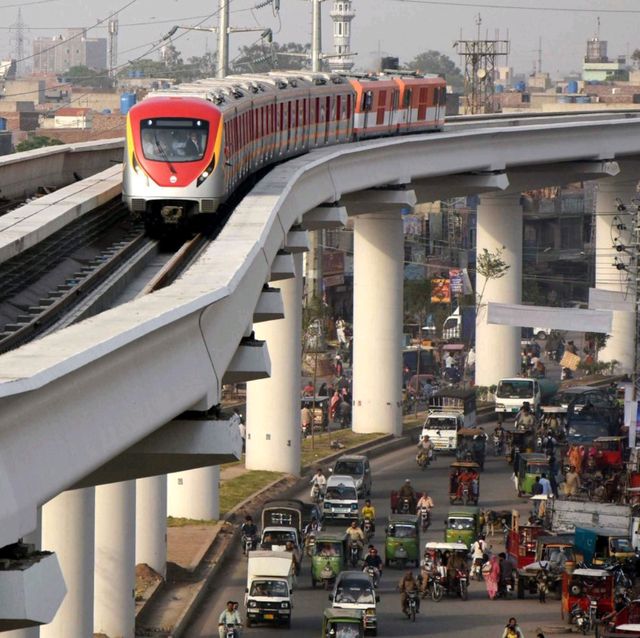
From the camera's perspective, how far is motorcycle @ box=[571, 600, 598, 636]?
1267 inches

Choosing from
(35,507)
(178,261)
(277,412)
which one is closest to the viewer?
(35,507)

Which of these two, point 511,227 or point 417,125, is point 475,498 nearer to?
point 417,125

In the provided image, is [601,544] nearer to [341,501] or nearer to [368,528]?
[368,528]

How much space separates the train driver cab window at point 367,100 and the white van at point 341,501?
12541 mm

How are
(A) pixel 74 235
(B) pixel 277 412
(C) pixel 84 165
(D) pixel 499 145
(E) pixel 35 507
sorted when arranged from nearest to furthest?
(E) pixel 35 507
(A) pixel 74 235
(C) pixel 84 165
(B) pixel 277 412
(D) pixel 499 145

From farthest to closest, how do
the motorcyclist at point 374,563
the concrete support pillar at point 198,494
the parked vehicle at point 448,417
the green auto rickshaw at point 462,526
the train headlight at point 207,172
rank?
the parked vehicle at point 448,417
the concrete support pillar at point 198,494
the green auto rickshaw at point 462,526
the motorcyclist at point 374,563
the train headlight at point 207,172

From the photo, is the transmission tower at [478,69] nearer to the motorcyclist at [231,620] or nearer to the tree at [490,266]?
the tree at [490,266]

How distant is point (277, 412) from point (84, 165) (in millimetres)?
9628

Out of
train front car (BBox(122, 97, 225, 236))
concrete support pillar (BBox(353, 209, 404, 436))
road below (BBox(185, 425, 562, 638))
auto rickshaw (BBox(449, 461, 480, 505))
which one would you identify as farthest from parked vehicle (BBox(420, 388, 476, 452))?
train front car (BBox(122, 97, 225, 236))

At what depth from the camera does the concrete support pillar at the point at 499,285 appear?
65.1 m

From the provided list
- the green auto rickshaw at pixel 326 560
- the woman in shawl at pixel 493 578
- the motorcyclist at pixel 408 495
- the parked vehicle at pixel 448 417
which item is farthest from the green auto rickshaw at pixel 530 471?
the woman in shawl at pixel 493 578

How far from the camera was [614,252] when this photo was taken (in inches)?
2830

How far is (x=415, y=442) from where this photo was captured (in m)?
56.2

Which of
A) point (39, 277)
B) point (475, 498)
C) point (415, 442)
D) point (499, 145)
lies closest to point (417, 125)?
point (499, 145)
